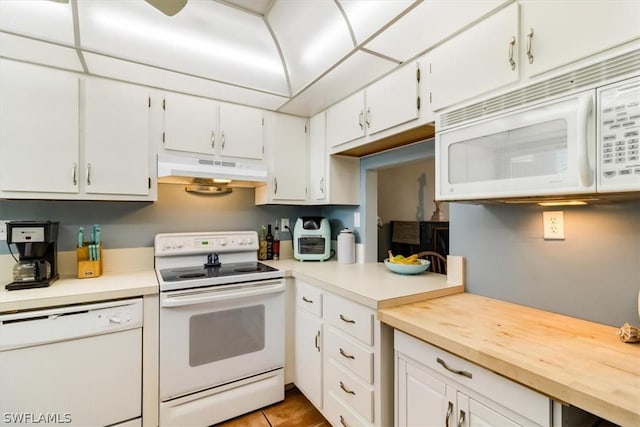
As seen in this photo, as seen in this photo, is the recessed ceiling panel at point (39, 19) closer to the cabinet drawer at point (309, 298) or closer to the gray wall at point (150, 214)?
the gray wall at point (150, 214)

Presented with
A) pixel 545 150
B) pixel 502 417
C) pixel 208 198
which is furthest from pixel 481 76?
pixel 208 198

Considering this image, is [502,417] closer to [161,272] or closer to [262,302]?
[262,302]

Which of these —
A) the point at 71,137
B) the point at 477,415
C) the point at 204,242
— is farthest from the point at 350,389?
the point at 71,137

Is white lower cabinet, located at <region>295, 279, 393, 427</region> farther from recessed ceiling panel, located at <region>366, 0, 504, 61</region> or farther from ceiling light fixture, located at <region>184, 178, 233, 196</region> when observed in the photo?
recessed ceiling panel, located at <region>366, 0, 504, 61</region>

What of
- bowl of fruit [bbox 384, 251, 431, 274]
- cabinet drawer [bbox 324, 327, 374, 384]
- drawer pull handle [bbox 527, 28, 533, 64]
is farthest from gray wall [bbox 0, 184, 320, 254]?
drawer pull handle [bbox 527, 28, 533, 64]

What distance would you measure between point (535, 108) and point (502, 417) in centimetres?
104

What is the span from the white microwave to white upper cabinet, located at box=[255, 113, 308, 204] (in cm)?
143

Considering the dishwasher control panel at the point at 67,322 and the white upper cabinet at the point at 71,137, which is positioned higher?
the white upper cabinet at the point at 71,137

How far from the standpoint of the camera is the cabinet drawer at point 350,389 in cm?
144

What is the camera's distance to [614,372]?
813 mm

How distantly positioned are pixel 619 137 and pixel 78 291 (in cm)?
236

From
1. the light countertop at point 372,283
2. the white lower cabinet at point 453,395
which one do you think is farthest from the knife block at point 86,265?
the white lower cabinet at point 453,395

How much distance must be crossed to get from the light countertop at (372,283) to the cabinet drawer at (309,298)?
49 millimetres

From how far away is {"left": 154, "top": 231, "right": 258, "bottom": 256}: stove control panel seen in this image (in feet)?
7.08
